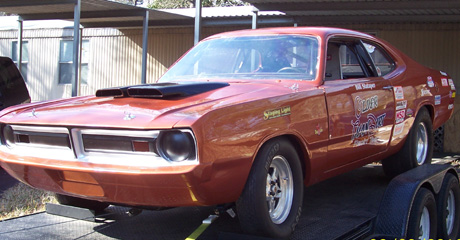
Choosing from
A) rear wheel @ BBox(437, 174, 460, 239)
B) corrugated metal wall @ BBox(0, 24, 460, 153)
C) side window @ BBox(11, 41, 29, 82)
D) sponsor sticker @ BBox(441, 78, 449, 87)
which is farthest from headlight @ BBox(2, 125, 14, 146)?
side window @ BBox(11, 41, 29, 82)

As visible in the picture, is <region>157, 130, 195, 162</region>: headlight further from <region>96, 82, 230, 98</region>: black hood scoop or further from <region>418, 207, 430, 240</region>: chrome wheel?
<region>418, 207, 430, 240</region>: chrome wheel

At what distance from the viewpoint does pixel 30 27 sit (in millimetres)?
19016

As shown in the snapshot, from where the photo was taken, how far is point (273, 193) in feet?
10.8

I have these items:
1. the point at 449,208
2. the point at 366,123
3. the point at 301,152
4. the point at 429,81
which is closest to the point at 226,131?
the point at 301,152

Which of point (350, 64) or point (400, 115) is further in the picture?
point (350, 64)

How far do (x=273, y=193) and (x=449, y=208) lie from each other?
1.77 meters

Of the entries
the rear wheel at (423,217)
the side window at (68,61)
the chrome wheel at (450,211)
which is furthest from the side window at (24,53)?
the rear wheel at (423,217)

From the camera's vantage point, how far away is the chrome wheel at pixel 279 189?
328cm

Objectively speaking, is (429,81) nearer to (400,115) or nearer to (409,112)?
(409,112)

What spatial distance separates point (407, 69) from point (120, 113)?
11.5 ft

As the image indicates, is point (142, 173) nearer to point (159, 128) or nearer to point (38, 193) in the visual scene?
point (159, 128)

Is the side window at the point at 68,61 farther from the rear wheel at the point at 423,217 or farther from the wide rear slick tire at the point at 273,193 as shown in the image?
the rear wheel at the point at 423,217

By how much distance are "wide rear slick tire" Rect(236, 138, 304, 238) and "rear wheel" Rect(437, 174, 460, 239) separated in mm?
1229

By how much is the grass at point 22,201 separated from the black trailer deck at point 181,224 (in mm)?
1065
